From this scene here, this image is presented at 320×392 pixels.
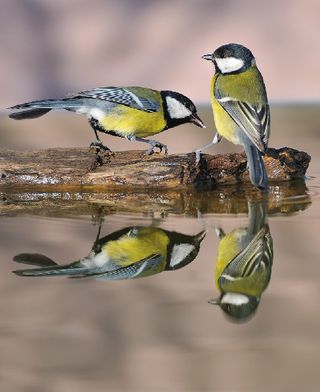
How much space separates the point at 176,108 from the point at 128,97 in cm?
26

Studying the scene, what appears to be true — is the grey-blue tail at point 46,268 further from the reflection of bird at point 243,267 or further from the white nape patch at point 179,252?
the reflection of bird at point 243,267

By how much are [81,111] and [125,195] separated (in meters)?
0.66

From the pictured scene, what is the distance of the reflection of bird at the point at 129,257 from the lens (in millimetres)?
2656

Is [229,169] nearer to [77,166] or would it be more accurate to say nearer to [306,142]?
[77,166]

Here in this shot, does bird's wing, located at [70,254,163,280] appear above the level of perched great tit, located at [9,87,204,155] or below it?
below

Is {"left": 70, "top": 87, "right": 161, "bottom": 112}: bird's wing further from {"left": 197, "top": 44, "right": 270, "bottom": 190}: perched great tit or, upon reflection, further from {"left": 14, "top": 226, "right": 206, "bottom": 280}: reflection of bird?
{"left": 14, "top": 226, "right": 206, "bottom": 280}: reflection of bird

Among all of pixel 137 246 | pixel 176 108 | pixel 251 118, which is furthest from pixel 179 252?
pixel 176 108

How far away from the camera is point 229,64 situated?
14.4 ft

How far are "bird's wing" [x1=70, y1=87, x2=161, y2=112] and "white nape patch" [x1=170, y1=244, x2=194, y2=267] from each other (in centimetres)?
160

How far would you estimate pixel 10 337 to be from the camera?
6.68 feet

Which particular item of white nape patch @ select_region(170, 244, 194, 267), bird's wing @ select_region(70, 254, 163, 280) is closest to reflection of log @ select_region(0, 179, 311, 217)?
white nape patch @ select_region(170, 244, 194, 267)

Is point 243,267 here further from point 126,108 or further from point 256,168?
point 126,108

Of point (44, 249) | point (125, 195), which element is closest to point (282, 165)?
point (125, 195)

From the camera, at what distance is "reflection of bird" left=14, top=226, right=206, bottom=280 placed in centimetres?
266
